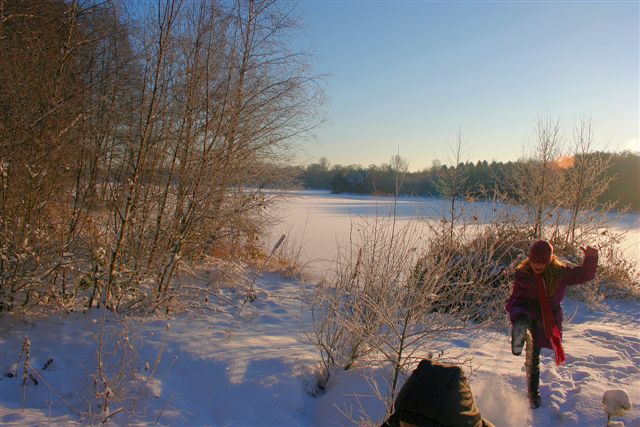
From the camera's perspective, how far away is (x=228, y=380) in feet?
12.2

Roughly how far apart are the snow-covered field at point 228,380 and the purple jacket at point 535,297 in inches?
23.4

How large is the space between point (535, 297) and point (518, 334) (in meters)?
0.39

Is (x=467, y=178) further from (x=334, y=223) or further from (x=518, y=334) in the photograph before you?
(x=334, y=223)

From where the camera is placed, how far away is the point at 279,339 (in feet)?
16.0

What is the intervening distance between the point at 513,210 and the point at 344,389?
6.47 m

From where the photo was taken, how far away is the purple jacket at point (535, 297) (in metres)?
3.19

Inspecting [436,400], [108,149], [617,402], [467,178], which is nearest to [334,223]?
[467,178]

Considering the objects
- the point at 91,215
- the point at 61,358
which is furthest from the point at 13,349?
the point at 91,215

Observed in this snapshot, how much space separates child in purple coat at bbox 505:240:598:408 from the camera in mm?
3168

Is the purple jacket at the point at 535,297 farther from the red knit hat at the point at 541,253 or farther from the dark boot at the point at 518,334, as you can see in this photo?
the red knit hat at the point at 541,253

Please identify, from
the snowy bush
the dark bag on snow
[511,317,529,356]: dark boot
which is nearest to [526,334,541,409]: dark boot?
[511,317,529,356]: dark boot

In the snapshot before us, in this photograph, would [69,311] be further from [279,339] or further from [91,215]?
[279,339]

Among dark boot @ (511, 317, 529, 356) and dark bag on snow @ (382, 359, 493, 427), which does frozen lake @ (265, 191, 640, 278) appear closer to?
dark boot @ (511, 317, 529, 356)

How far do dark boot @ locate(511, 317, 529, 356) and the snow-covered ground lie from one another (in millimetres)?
610
